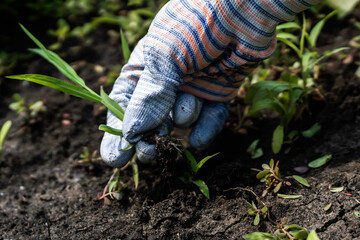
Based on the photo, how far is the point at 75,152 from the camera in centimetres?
193

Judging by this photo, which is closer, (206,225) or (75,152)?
(206,225)

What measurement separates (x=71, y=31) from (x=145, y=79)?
154cm

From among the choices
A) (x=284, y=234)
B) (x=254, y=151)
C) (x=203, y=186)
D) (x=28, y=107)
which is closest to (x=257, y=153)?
(x=254, y=151)

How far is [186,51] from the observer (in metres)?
1.33

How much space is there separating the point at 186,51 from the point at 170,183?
1.79 feet

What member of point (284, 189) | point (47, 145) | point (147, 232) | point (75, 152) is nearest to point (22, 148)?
point (47, 145)

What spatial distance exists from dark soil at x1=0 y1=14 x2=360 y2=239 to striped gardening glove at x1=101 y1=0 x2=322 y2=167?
0.57ft

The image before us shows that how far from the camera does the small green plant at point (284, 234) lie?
47.9 inches

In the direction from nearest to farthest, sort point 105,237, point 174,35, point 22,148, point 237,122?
point 174,35, point 105,237, point 237,122, point 22,148

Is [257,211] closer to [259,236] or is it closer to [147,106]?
[259,236]

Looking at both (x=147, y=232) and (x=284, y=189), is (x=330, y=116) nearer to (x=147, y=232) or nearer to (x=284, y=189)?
(x=284, y=189)

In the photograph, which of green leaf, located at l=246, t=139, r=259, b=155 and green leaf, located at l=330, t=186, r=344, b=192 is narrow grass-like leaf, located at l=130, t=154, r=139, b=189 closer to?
green leaf, located at l=246, t=139, r=259, b=155

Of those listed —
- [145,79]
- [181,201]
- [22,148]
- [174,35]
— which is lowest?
[22,148]

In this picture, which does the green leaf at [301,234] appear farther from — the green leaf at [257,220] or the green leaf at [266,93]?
the green leaf at [266,93]
